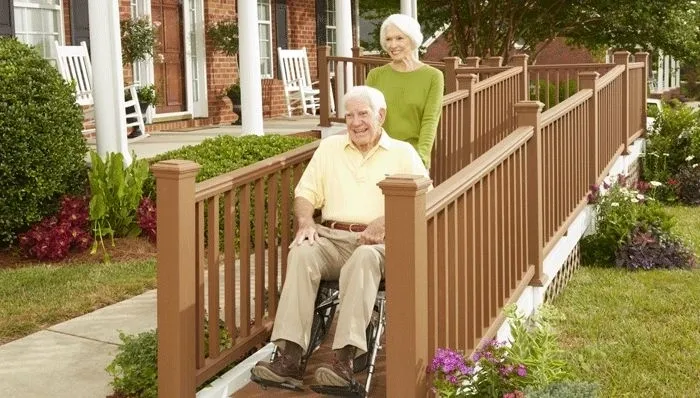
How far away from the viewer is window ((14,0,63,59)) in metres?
11.1

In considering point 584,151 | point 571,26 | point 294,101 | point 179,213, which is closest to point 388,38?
point 179,213

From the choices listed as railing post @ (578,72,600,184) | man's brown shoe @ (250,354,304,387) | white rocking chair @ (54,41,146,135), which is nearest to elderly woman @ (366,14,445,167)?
man's brown shoe @ (250,354,304,387)

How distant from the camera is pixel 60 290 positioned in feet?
21.4

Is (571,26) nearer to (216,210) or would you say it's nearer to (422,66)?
(422,66)

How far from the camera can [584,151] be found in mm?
7859

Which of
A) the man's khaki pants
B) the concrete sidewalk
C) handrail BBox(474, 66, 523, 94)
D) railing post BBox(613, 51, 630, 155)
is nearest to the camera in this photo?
the man's khaki pants

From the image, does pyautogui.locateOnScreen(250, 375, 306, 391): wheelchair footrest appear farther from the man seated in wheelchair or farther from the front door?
the front door

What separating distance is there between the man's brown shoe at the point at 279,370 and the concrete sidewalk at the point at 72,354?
2.45ft

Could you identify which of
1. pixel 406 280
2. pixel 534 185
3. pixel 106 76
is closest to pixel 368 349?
pixel 406 280

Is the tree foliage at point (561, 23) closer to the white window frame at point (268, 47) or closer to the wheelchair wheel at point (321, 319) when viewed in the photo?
the white window frame at point (268, 47)

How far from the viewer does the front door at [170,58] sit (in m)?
14.0

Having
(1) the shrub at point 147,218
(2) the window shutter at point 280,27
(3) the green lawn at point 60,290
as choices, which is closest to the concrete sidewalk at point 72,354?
(3) the green lawn at point 60,290

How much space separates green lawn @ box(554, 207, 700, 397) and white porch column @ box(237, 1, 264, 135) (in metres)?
3.51

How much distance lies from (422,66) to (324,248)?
1615 millimetres
